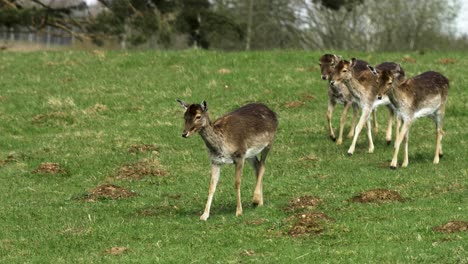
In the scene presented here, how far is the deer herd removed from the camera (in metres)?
14.0

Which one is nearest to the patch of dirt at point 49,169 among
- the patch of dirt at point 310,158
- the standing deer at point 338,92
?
the patch of dirt at point 310,158

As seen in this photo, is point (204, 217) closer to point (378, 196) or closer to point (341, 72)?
point (378, 196)

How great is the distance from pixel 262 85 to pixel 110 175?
35.6ft

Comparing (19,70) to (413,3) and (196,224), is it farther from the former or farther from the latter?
(413,3)

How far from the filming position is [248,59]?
32.4 m

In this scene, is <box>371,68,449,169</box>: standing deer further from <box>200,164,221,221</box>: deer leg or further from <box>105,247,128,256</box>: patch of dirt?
→ <box>105,247,128,256</box>: patch of dirt

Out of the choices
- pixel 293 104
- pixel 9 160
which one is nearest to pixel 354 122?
pixel 293 104

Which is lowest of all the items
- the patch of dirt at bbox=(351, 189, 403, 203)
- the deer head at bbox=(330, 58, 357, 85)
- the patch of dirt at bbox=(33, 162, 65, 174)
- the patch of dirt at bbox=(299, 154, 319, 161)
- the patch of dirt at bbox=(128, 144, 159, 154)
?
the patch of dirt at bbox=(33, 162, 65, 174)

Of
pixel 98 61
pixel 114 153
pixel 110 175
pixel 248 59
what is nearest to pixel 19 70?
pixel 98 61

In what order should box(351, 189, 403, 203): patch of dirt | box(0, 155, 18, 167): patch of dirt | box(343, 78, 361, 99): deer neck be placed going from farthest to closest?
1. box(343, 78, 361, 99): deer neck
2. box(0, 155, 18, 167): patch of dirt
3. box(351, 189, 403, 203): patch of dirt

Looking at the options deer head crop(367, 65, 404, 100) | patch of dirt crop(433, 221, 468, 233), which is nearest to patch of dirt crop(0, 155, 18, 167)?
deer head crop(367, 65, 404, 100)

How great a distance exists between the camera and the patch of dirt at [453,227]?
1220cm

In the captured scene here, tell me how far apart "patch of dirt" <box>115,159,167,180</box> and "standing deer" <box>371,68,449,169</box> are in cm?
557

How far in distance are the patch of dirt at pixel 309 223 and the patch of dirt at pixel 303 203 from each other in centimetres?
103
